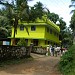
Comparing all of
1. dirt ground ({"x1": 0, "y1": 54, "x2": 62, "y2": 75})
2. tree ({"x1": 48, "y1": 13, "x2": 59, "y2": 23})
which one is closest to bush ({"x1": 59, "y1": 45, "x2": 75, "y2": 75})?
dirt ground ({"x1": 0, "y1": 54, "x2": 62, "y2": 75})

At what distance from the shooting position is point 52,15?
71.1m

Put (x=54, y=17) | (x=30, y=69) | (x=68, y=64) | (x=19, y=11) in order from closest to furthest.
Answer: (x=68, y=64), (x=30, y=69), (x=19, y=11), (x=54, y=17)

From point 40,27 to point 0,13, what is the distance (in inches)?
648

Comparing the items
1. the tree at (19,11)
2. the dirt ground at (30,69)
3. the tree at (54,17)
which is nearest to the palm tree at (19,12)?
the tree at (19,11)

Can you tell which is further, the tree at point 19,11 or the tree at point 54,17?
the tree at point 54,17

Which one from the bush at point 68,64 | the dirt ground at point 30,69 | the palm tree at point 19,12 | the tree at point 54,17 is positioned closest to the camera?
the bush at point 68,64

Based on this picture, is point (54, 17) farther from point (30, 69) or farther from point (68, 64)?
point (68, 64)

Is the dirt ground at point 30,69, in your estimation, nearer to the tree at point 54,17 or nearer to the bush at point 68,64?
the bush at point 68,64

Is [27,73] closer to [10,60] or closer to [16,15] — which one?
[10,60]

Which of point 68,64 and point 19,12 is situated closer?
point 68,64

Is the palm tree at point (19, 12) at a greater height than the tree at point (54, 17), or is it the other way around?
the tree at point (54, 17)

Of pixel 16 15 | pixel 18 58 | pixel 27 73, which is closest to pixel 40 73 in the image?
pixel 27 73

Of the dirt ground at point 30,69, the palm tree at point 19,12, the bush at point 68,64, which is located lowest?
the dirt ground at point 30,69

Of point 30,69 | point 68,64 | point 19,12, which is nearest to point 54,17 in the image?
point 19,12
